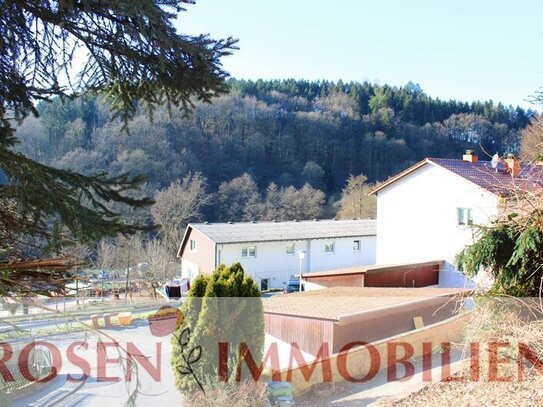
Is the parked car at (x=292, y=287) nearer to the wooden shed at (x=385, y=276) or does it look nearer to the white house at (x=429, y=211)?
the white house at (x=429, y=211)

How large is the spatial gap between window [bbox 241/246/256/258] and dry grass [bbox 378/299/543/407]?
18.7m

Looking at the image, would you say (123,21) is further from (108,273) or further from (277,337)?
(108,273)

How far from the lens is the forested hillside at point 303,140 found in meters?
33.7

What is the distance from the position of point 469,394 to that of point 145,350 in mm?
9133

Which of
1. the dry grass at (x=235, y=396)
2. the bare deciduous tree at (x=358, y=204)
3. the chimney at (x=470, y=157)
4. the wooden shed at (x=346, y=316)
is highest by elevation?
the chimney at (x=470, y=157)

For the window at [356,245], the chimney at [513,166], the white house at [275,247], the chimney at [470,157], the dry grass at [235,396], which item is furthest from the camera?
the window at [356,245]

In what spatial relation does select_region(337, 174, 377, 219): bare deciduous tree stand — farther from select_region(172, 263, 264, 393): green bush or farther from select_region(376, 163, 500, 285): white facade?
select_region(172, 263, 264, 393): green bush

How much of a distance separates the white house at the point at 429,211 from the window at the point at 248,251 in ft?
24.4

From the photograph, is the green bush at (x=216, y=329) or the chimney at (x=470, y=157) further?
the chimney at (x=470, y=157)

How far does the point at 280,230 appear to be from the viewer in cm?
2647

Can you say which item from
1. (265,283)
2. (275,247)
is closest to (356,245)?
(275,247)

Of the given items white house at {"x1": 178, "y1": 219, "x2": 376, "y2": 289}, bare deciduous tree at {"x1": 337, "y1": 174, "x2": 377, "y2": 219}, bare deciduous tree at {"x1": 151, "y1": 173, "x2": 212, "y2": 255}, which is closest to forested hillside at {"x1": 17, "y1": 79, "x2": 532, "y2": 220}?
bare deciduous tree at {"x1": 151, "y1": 173, "x2": 212, "y2": 255}

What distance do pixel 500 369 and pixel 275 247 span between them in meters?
20.3

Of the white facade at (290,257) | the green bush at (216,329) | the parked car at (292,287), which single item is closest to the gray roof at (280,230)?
the white facade at (290,257)
